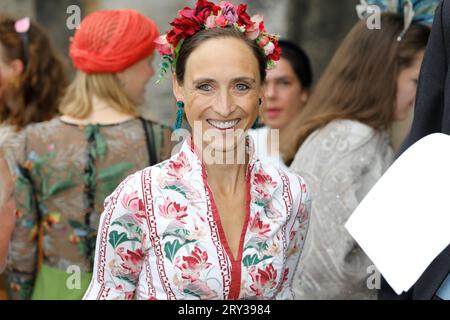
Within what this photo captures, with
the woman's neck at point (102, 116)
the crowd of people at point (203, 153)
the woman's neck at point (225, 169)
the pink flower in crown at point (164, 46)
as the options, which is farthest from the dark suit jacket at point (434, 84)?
the woman's neck at point (102, 116)

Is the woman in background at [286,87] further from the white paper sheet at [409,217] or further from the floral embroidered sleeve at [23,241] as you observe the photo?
the white paper sheet at [409,217]

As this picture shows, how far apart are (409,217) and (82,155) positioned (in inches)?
66.1

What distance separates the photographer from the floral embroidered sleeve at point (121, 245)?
→ 234 cm

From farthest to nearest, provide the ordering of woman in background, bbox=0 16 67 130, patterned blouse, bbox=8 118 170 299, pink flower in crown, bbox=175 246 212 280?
woman in background, bbox=0 16 67 130
patterned blouse, bbox=8 118 170 299
pink flower in crown, bbox=175 246 212 280

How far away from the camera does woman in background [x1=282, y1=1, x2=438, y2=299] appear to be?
10.9ft

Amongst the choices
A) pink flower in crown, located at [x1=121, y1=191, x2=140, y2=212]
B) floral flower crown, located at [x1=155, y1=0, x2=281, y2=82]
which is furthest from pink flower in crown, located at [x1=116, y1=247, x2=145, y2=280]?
floral flower crown, located at [x1=155, y1=0, x2=281, y2=82]

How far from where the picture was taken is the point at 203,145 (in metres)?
2.40

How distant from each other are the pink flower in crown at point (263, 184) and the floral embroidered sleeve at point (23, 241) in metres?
1.22

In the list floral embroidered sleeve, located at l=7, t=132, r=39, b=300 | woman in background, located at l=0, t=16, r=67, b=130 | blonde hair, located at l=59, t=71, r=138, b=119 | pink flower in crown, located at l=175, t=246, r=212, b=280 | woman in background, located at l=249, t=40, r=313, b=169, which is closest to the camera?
pink flower in crown, located at l=175, t=246, r=212, b=280

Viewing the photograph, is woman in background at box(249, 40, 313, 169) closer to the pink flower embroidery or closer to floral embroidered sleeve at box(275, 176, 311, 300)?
floral embroidered sleeve at box(275, 176, 311, 300)

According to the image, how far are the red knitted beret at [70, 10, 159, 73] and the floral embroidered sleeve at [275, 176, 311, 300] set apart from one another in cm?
123

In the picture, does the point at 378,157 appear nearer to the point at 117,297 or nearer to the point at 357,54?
the point at 357,54

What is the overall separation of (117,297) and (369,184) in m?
1.35

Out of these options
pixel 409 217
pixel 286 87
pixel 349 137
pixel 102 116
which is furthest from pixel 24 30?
pixel 409 217
